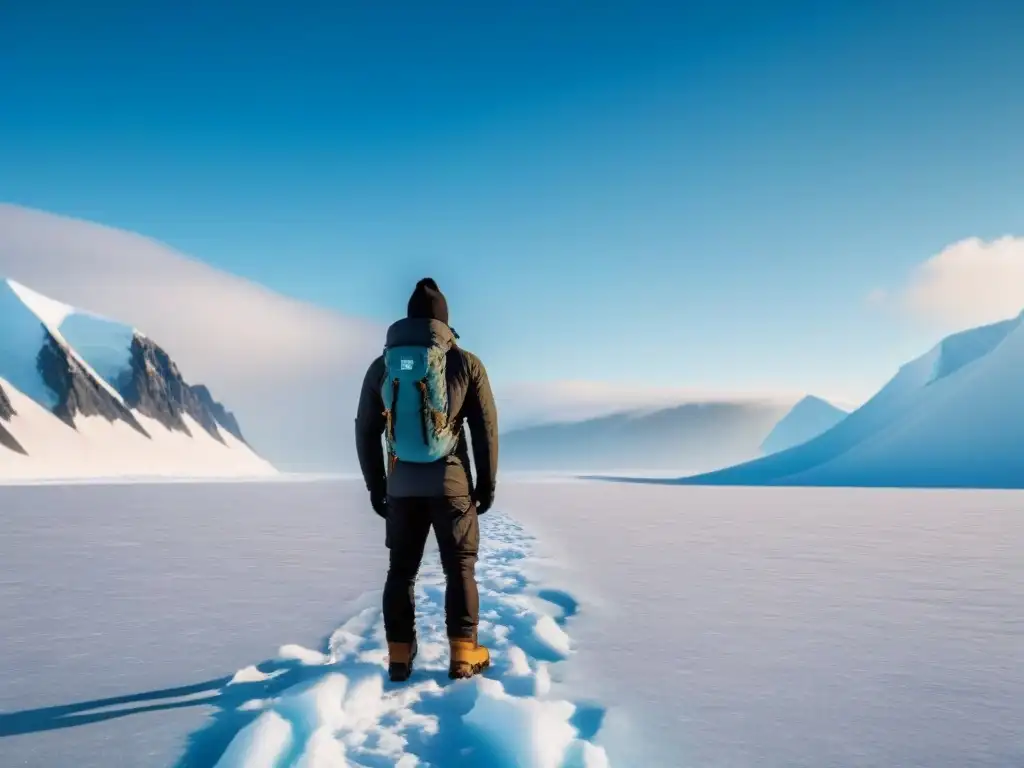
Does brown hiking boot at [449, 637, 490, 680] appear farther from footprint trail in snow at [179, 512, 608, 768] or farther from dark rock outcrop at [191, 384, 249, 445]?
dark rock outcrop at [191, 384, 249, 445]

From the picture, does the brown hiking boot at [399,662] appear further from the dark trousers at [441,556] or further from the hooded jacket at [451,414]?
the hooded jacket at [451,414]

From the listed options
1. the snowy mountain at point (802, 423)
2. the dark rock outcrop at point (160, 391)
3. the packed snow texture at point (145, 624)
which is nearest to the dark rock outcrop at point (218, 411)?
the dark rock outcrop at point (160, 391)

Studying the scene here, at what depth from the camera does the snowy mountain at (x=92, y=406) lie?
93.2 m

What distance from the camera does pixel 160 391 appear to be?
14125cm

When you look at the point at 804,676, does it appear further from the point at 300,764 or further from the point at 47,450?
the point at 47,450

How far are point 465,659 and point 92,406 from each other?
125319mm

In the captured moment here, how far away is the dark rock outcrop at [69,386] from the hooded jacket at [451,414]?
116568 millimetres

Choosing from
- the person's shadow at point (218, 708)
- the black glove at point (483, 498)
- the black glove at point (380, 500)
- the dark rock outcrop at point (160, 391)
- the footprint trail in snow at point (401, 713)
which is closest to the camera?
the footprint trail in snow at point (401, 713)

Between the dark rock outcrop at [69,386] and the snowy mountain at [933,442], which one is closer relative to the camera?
the snowy mountain at [933,442]

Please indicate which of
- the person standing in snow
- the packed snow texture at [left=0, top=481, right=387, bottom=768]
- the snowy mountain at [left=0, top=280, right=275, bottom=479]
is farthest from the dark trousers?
the snowy mountain at [left=0, top=280, right=275, bottom=479]

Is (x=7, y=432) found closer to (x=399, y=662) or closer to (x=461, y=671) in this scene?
(x=399, y=662)

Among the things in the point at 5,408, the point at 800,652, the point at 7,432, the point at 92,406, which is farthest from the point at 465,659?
the point at 92,406

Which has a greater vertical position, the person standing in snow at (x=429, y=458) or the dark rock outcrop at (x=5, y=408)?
the dark rock outcrop at (x=5, y=408)

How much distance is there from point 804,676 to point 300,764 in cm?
264
